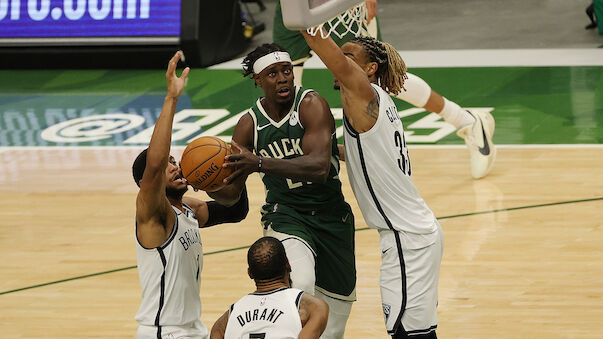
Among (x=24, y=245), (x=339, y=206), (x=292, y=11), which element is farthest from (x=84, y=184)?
(x=292, y=11)

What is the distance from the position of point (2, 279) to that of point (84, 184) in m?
2.20

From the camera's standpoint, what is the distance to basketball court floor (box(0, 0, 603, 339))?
6.36m

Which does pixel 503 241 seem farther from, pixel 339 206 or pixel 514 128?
pixel 514 128

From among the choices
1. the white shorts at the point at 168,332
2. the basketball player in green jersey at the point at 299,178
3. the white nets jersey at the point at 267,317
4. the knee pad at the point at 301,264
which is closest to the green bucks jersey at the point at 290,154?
the basketball player in green jersey at the point at 299,178

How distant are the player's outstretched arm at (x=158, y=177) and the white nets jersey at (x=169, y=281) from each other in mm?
63

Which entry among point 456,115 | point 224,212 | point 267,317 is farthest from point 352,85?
point 456,115

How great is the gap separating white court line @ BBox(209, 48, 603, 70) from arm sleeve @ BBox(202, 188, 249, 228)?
25.6 feet

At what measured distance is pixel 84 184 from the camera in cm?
929

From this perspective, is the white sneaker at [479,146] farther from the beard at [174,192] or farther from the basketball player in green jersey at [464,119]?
the beard at [174,192]

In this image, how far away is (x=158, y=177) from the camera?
14.2 ft

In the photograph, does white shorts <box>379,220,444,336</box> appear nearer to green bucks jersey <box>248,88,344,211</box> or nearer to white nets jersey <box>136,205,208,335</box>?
green bucks jersey <box>248,88,344,211</box>

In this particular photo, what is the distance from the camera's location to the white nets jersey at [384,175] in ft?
15.7

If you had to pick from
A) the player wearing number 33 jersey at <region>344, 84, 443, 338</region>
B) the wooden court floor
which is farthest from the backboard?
the wooden court floor

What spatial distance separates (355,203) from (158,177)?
427cm
